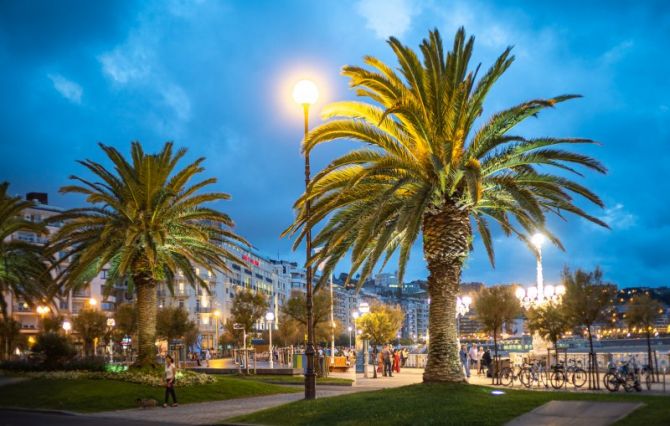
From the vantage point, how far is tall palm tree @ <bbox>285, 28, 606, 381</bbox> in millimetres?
19047

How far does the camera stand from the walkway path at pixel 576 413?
14.1 m

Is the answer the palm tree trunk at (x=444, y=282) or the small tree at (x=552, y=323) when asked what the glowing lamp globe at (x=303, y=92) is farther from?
the small tree at (x=552, y=323)

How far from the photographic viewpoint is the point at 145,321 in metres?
29.9

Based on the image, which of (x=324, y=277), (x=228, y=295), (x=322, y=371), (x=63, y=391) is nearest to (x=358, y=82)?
(x=324, y=277)

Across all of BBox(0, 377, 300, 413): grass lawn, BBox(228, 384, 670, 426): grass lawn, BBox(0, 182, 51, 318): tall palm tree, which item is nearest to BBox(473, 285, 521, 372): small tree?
BBox(0, 377, 300, 413): grass lawn

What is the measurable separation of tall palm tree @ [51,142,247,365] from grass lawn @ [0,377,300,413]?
9.05 ft

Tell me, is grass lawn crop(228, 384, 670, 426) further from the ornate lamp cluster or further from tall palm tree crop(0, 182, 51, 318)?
tall palm tree crop(0, 182, 51, 318)

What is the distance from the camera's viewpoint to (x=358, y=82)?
19.3 m

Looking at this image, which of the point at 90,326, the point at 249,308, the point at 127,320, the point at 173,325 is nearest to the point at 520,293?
the point at 249,308

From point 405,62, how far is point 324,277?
697 cm

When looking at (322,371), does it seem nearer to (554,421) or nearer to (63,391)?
(63,391)

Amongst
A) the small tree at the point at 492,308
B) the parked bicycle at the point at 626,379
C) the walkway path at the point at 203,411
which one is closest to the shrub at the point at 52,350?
the walkway path at the point at 203,411

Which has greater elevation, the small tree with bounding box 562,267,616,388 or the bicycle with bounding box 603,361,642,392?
the small tree with bounding box 562,267,616,388

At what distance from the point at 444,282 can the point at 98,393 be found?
46.6 ft
